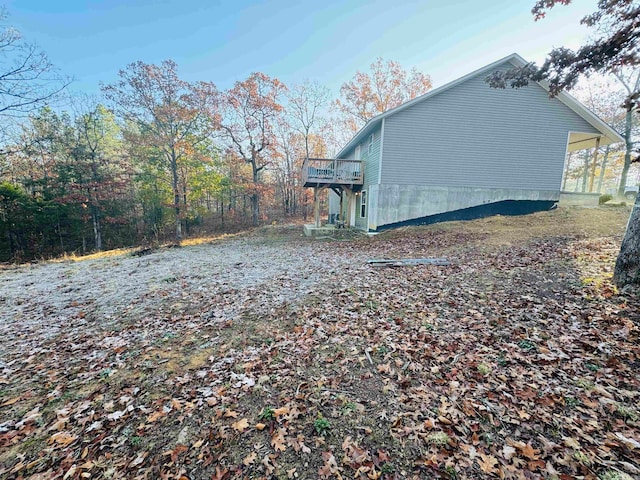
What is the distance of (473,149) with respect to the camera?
12789 mm

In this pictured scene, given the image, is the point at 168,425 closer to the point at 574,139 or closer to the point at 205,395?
the point at 205,395

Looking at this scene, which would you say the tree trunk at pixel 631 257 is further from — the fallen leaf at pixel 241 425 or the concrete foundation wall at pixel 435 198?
the concrete foundation wall at pixel 435 198

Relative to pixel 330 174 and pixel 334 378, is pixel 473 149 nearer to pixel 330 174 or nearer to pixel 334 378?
pixel 330 174

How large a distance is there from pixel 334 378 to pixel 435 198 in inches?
470

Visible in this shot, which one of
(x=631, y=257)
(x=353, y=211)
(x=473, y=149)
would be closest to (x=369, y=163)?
(x=353, y=211)

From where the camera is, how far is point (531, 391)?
2822 millimetres

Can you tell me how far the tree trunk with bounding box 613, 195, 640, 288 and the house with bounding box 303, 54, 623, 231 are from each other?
28.3 feet

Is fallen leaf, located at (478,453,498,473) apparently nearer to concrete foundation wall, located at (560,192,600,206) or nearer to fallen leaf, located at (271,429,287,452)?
fallen leaf, located at (271,429,287,452)

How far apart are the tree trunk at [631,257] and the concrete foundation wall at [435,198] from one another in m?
8.53

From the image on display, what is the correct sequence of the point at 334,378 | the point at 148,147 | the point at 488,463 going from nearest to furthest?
the point at 488,463 → the point at 334,378 → the point at 148,147

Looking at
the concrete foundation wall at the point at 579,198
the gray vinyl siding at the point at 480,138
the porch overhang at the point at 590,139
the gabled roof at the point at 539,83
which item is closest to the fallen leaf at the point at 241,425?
the gray vinyl siding at the point at 480,138

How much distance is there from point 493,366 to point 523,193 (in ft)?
43.4

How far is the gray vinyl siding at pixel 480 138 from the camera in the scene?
12562mm

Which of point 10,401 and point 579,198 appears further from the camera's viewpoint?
point 579,198
